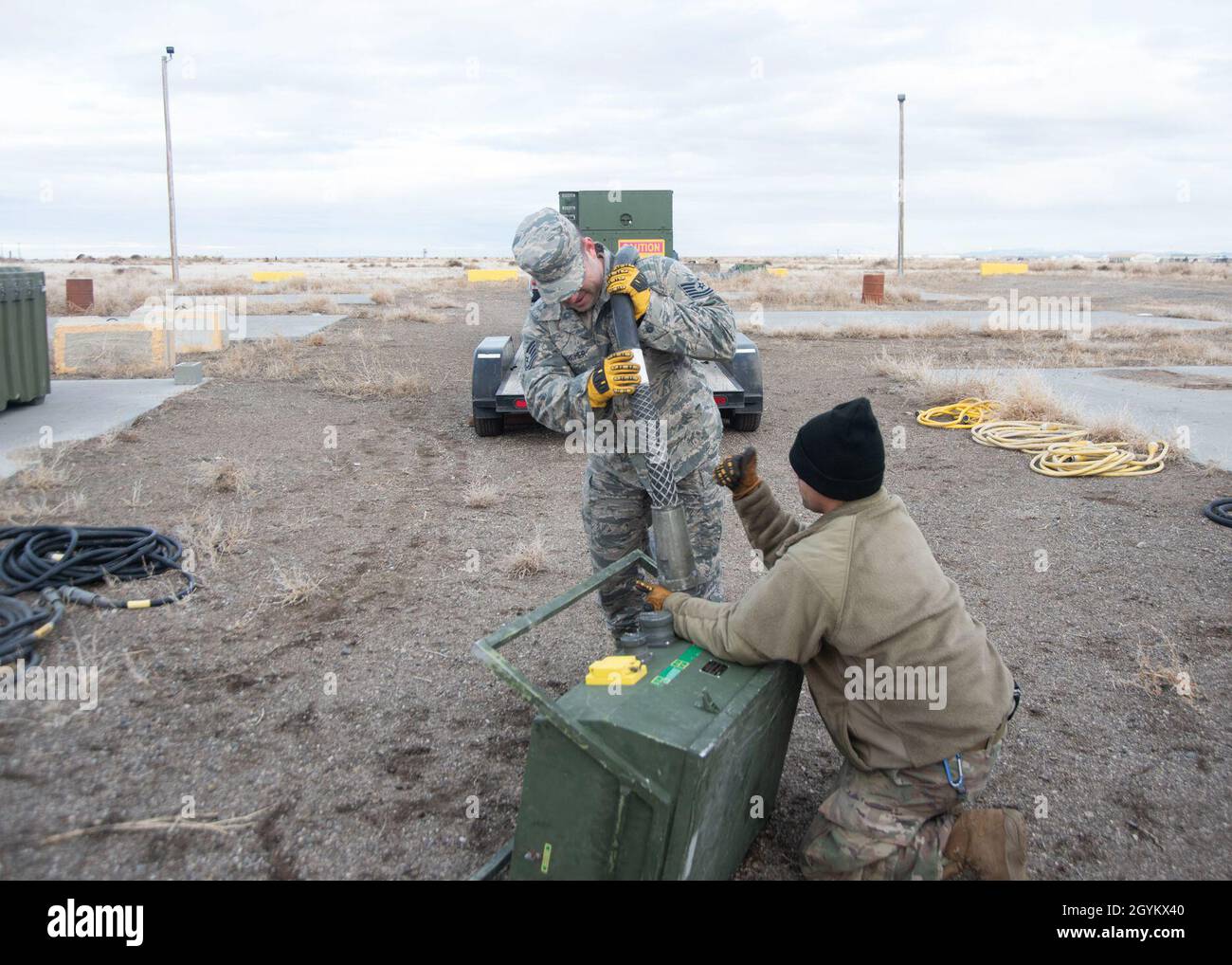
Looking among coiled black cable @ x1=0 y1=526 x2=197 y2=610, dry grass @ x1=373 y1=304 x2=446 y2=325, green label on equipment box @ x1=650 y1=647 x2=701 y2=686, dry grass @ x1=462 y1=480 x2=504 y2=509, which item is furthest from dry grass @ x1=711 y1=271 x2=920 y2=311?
green label on equipment box @ x1=650 y1=647 x2=701 y2=686

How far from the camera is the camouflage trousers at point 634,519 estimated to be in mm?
3789

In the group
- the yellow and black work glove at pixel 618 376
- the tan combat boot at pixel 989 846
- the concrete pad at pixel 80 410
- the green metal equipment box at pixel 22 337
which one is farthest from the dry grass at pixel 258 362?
the tan combat boot at pixel 989 846

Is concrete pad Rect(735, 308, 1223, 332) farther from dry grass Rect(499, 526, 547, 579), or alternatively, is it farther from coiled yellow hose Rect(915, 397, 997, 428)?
dry grass Rect(499, 526, 547, 579)

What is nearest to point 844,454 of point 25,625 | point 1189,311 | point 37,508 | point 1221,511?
point 25,625

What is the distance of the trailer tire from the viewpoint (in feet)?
29.3

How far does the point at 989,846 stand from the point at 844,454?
45.0 inches

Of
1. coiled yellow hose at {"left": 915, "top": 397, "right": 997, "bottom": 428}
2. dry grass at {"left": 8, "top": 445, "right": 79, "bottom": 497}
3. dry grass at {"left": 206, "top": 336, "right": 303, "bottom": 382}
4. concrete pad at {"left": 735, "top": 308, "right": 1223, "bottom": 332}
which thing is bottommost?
dry grass at {"left": 8, "top": 445, "right": 79, "bottom": 497}

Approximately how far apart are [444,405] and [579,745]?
8717 millimetres

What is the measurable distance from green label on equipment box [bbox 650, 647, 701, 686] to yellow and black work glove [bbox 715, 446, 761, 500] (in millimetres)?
629

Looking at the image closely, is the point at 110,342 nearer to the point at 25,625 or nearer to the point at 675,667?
the point at 25,625

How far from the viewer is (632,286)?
133 inches
